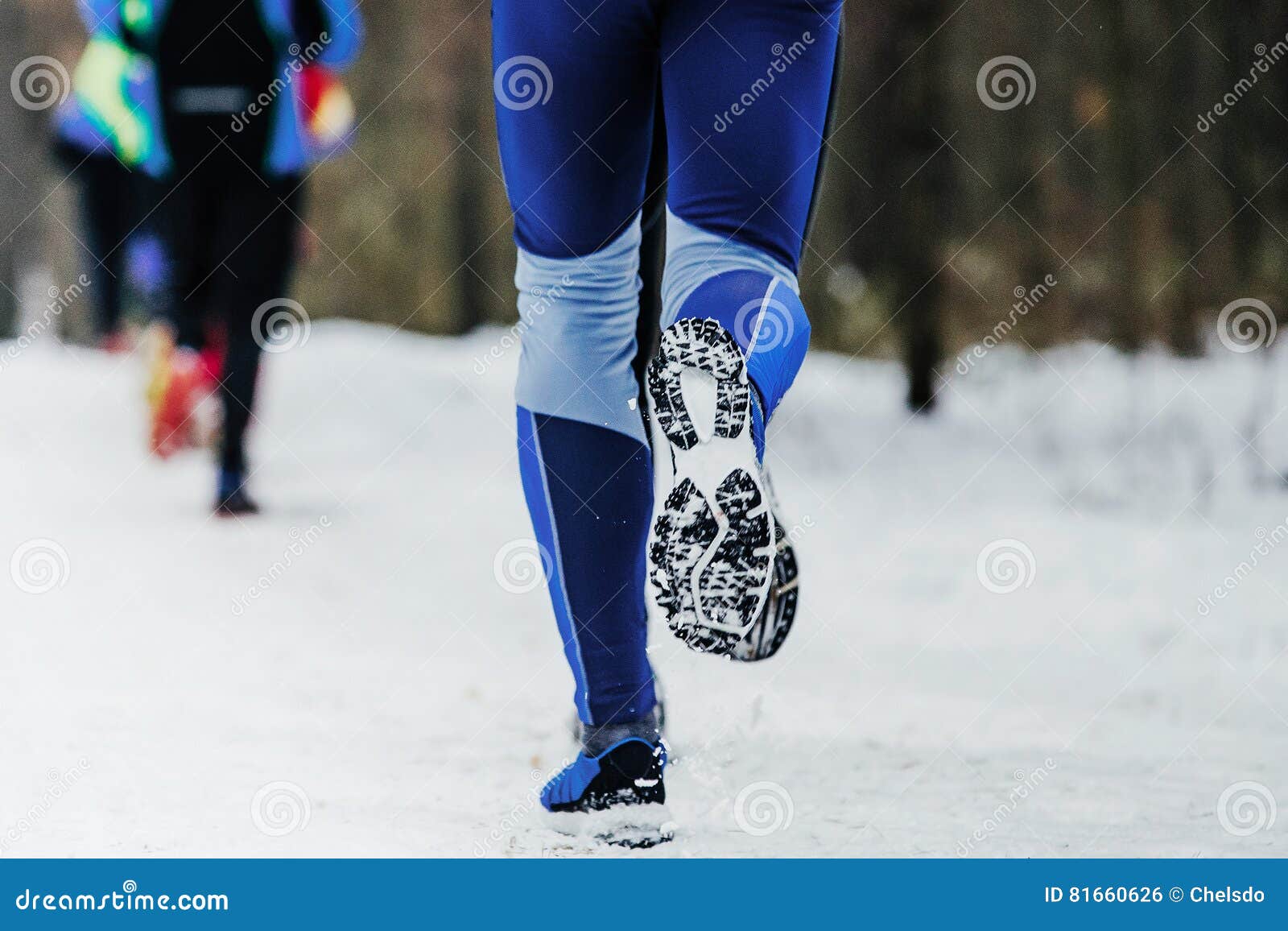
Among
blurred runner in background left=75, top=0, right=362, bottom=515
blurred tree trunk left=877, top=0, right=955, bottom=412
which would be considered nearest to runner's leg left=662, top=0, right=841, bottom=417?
blurred runner in background left=75, top=0, right=362, bottom=515

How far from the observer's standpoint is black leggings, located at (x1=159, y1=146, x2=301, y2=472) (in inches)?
136

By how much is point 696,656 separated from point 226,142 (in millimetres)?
2050

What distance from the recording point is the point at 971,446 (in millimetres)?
4453

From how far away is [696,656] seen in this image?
2.17m

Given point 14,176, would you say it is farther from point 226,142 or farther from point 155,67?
point 226,142

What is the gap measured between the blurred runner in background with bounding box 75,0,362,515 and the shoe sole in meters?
2.44

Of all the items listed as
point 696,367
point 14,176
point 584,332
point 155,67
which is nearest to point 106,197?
point 155,67

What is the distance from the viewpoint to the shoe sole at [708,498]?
1.14 meters

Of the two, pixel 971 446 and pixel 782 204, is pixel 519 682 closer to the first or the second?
pixel 782 204

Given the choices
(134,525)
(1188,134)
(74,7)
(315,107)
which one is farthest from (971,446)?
(74,7)

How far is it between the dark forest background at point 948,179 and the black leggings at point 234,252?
5.89ft

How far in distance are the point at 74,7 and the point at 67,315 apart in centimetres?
159

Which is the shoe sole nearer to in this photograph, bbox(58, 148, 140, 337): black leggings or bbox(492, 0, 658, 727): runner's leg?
bbox(492, 0, 658, 727): runner's leg

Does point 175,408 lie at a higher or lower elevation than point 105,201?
lower
